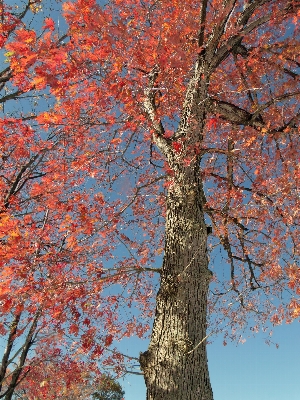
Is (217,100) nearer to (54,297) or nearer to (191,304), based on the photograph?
(191,304)

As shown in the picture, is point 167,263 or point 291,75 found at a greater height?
point 291,75

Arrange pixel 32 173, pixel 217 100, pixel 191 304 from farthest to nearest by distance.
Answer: pixel 32 173 < pixel 217 100 < pixel 191 304

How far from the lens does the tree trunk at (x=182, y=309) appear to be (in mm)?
4543

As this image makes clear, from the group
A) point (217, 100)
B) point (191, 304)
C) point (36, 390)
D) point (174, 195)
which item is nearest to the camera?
point (191, 304)

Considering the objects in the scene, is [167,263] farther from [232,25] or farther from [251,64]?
[251,64]

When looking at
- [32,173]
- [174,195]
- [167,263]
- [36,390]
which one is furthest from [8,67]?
[36,390]

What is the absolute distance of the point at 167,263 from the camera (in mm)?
5500

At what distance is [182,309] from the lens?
16.4 feet

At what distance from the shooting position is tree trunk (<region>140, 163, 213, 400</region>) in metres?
4.54

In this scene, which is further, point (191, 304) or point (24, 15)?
point (24, 15)

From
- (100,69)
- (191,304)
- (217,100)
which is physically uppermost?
(100,69)

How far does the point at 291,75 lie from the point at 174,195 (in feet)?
19.6

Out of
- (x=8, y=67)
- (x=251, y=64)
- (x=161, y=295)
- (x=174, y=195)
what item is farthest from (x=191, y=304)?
(x=8, y=67)

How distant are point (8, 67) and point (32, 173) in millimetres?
3502
